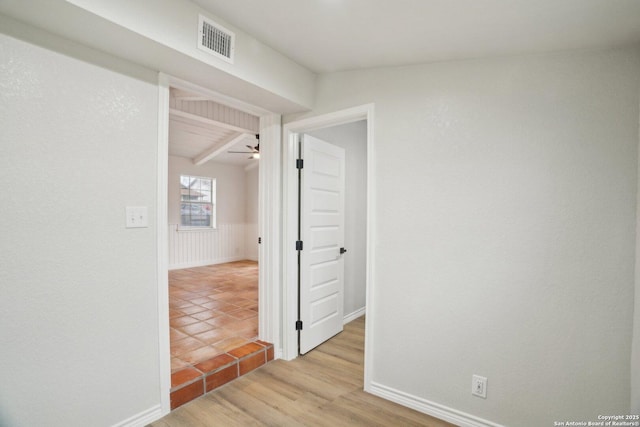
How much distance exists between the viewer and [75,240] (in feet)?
5.39

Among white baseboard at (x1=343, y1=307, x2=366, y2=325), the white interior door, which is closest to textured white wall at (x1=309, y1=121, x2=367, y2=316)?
white baseboard at (x1=343, y1=307, x2=366, y2=325)

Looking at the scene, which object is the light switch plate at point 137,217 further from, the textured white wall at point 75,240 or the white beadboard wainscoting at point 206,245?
the white beadboard wainscoting at point 206,245

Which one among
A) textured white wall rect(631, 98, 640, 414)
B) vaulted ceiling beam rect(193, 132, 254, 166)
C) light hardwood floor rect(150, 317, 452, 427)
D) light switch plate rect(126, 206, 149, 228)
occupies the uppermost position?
vaulted ceiling beam rect(193, 132, 254, 166)

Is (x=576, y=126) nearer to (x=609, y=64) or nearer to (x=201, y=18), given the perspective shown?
(x=609, y=64)

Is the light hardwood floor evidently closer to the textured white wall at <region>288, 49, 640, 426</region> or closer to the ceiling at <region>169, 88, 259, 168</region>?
the textured white wall at <region>288, 49, 640, 426</region>

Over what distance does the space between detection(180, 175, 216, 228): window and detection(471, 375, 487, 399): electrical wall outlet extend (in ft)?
20.6

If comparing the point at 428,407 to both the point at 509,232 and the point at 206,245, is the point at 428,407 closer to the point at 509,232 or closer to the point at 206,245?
the point at 509,232

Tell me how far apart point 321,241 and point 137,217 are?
165 cm

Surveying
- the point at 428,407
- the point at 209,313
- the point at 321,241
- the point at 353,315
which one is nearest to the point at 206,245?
the point at 209,313

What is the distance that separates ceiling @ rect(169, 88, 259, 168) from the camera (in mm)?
3704

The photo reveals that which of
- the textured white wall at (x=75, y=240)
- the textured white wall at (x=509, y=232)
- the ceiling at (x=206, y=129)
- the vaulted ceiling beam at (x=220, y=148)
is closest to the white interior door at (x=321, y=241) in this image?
the textured white wall at (x=509, y=232)

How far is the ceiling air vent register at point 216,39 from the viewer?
5.71ft

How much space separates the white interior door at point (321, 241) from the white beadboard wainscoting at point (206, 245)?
4.46 m

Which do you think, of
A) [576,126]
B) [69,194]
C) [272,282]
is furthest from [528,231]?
[69,194]
